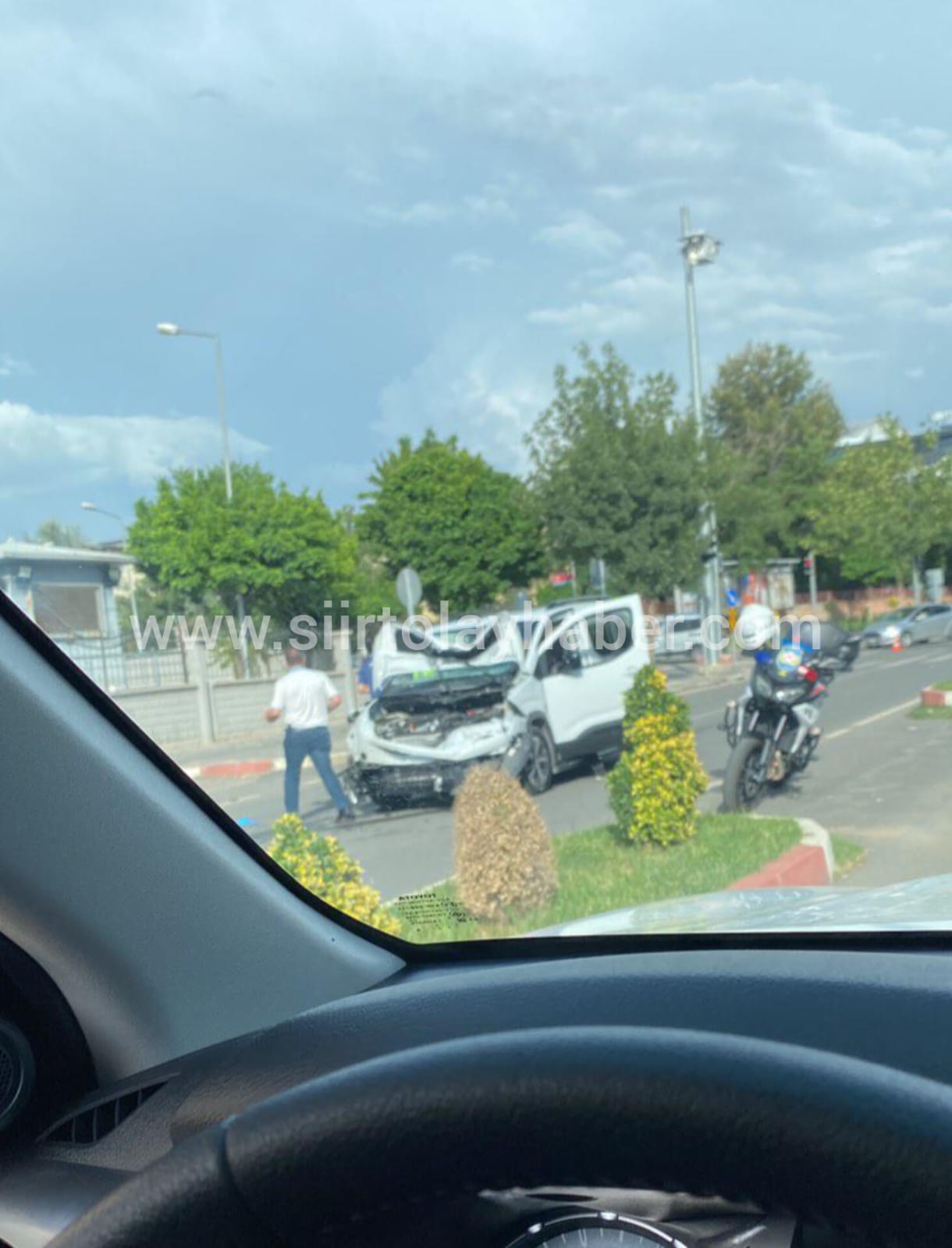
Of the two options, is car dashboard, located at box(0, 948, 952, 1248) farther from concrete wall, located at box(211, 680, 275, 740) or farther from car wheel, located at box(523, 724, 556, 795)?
car wheel, located at box(523, 724, 556, 795)

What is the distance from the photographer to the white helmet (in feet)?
17.8

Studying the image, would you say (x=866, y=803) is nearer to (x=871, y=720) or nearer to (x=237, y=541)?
(x=871, y=720)

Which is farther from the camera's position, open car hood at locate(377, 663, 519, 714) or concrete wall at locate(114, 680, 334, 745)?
open car hood at locate(377, 663, 519, 714)

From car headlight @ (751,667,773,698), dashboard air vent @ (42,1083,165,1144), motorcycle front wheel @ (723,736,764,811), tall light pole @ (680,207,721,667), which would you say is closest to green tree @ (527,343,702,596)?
tall light pole @ (680,207,721,667)

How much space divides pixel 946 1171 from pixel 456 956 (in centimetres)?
170

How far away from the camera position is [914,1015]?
164 cm

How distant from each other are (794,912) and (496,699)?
361cm

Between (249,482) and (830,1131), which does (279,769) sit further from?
(830,1131)

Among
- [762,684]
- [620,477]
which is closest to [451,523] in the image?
[620,477]

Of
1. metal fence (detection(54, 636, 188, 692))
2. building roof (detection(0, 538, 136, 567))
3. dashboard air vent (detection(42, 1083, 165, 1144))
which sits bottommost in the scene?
dashboard air vent (detection(42, 1083, 165, 1144))

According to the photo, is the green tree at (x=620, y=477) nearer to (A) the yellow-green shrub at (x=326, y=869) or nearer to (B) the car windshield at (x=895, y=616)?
(B) the car windshield at (x=895, y=616)

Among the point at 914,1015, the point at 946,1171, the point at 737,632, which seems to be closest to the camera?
the point at 946,1171

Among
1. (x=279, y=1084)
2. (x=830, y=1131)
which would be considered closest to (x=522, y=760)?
(x=279, y=1084)

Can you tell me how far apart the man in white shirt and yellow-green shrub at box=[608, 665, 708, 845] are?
2.00 metres
